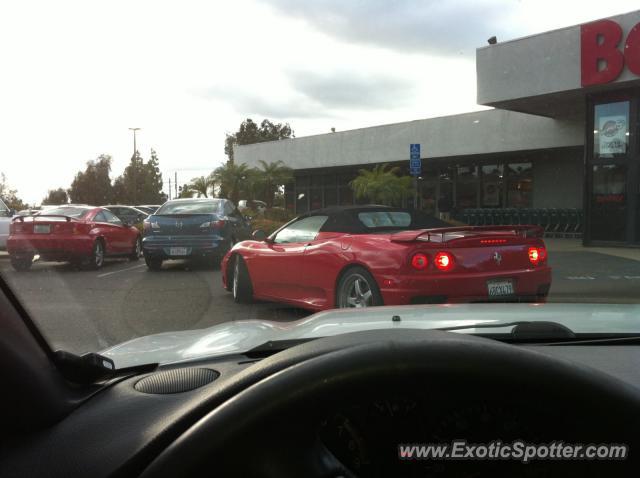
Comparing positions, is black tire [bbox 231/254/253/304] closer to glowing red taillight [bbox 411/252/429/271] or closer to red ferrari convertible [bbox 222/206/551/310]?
red ferrari convertible [bbox 222/206/551/310]

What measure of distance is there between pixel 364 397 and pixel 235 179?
330 inches

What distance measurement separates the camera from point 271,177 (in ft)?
31.9

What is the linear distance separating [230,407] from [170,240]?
9185 millimetres

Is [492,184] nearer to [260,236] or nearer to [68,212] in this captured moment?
[260,236]

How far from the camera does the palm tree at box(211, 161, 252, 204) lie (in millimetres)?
9010

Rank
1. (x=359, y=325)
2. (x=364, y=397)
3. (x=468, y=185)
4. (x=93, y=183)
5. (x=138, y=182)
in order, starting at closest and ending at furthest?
1. (x=364, y=397)
2. (x=359, y=325)
3. (x=93, y=183)
4. (x=138, y=182)
5. (x=468, y=185)

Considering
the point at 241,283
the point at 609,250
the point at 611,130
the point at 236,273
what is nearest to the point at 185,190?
the point at 236,273

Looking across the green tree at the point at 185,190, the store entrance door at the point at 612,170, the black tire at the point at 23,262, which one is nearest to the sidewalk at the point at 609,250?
the store entrance door at the point at 612,170

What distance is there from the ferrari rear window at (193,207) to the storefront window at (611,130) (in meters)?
10.8

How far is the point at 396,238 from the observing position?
5.60 metres

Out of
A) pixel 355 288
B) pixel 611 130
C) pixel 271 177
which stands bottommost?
pixel 355 288

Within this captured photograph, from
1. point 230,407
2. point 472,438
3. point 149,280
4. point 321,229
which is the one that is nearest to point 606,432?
point 472,438

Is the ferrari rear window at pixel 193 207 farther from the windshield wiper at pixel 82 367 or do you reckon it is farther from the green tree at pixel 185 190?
the windshield wiper at pixel 82 367

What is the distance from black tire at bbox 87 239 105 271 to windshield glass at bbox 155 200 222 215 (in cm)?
179
